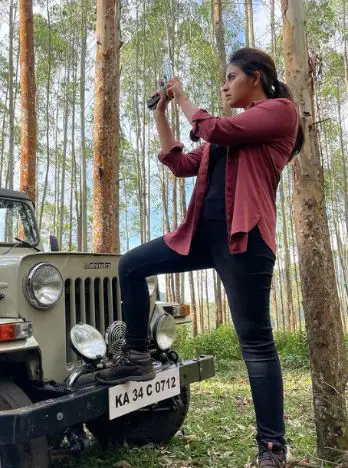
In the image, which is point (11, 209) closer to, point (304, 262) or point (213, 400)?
point (304, 262)

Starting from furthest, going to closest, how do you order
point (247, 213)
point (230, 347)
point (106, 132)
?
point (230, 347) < point (106, 132) < point (247, 213)

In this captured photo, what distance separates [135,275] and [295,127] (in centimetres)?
95

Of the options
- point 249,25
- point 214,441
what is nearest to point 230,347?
point 214,441

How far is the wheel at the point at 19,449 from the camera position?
2.34 metres

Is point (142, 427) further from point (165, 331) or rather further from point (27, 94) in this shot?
point (27, 94)

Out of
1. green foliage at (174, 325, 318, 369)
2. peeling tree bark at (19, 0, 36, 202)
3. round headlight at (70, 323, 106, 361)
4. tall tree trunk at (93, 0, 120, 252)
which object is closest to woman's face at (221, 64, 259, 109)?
round headlight at (70, 323, 106, 361)

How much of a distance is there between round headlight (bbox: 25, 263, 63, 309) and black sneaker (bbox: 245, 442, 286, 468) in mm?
1330

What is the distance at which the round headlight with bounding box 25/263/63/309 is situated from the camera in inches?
104

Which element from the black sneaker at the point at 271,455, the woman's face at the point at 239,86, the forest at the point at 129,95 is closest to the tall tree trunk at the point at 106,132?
the forest at the point at 129,95

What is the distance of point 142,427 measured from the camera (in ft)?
11.9

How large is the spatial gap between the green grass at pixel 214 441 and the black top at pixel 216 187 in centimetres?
162

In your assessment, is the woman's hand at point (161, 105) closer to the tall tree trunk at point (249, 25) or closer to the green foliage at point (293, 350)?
the green foliage at point (293, 350)

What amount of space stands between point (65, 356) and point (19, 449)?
555 millimetres

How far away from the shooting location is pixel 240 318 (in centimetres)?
197
